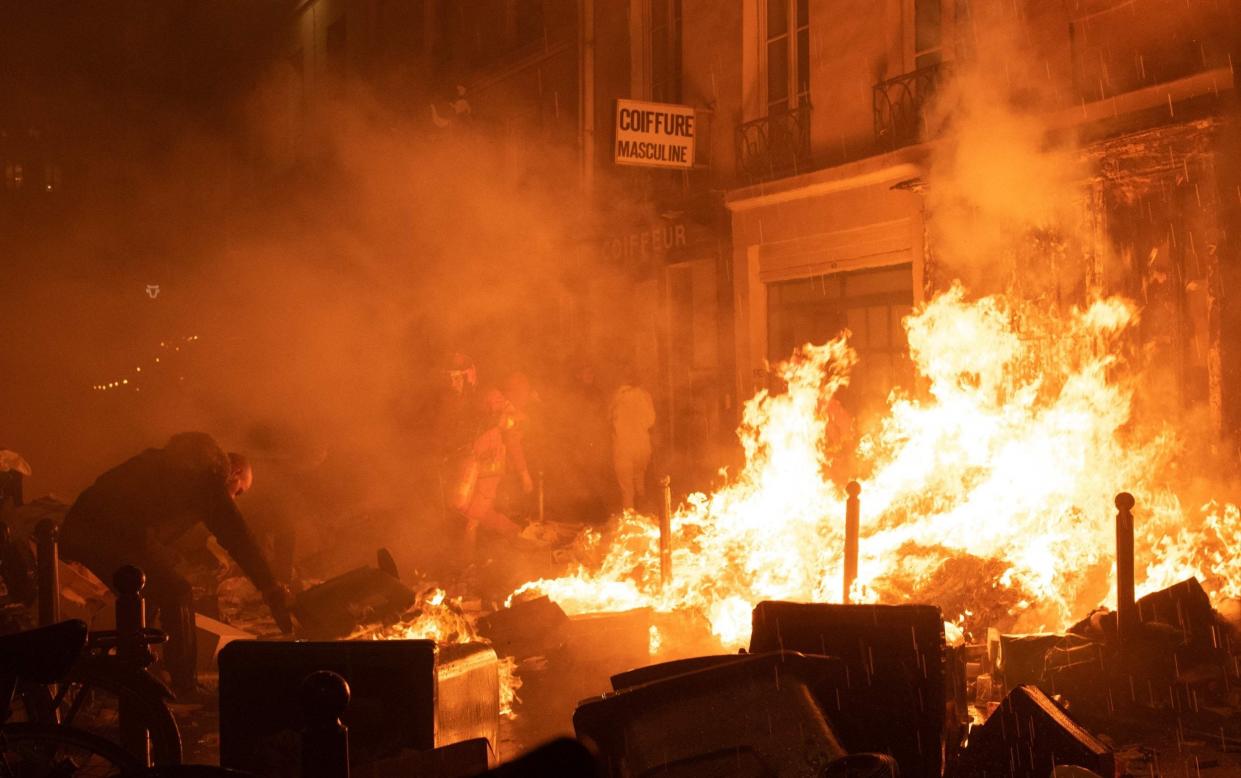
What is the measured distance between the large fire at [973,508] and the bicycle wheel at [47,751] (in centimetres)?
433

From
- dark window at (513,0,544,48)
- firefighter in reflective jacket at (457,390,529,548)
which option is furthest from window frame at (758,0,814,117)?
dark window at (513,0,544,48)

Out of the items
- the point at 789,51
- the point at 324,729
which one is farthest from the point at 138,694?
the point at 789,51

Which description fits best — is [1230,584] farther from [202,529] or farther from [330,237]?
[330,237]

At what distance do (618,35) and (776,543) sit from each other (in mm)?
9267

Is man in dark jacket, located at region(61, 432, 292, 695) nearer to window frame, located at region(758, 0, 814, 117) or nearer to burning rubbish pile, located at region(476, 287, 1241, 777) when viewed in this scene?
burning rubbish pile, located at region(476, 287, 1241, 777)

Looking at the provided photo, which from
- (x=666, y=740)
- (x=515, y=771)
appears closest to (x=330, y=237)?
(x=666, y=740)

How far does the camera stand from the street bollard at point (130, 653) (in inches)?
163

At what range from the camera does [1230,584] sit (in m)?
6.65

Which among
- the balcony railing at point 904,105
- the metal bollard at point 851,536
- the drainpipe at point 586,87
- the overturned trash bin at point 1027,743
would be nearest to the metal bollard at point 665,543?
the metal bollard at point 851,536

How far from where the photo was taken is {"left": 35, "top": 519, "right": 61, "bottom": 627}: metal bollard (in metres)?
5.86

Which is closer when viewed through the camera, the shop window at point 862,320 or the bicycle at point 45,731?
the bicycle at point 45,731

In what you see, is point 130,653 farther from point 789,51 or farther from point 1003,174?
point 789,51

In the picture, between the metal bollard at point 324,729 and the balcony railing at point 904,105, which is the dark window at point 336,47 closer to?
the balcony railing at point 904,105

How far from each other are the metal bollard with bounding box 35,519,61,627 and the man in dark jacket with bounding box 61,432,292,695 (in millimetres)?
319
